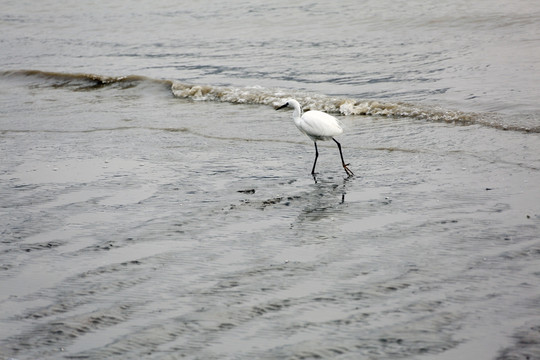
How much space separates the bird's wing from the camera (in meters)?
7.78

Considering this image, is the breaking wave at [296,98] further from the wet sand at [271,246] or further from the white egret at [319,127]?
the white egret at [319,127]

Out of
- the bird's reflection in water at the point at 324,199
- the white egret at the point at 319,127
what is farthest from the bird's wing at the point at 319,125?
the bird's reflection in water at the point at 324,199

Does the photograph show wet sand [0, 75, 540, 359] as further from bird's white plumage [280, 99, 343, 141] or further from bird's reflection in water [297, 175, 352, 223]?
bird's white plumage [280, 99, 343, 141]

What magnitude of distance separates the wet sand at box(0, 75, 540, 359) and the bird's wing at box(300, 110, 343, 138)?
41 centimetres

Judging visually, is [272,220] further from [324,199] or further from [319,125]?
[319,125]

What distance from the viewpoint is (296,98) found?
12.1 metres

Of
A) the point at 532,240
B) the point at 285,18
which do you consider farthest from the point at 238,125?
the point at 285,18

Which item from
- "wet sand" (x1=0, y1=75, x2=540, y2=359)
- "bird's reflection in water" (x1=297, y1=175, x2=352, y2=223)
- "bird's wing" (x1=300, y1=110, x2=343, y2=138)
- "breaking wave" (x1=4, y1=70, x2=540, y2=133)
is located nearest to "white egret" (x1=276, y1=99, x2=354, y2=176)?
"bird's wing" (x1=300, y1=110, x2=343, y2=138)

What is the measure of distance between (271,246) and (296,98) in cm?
701

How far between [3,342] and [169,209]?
99.1 inches

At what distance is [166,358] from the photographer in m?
3.81

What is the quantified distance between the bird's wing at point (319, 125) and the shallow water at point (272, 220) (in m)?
0.41

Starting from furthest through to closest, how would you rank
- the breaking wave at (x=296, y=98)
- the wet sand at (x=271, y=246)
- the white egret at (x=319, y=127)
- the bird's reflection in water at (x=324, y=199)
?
the breaking wave at (x=296, y=98) < the white egret at (x=319, y=127) < the bird's reflection in water at (x=324, y=199) < the wet sand at (x=271, y=246)

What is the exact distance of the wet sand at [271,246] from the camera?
400 centimetres
